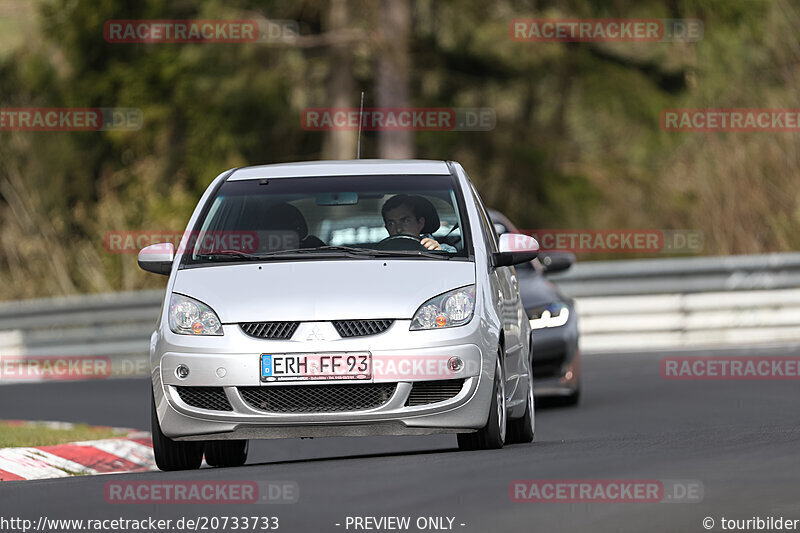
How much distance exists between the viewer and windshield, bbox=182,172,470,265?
9.62 meters

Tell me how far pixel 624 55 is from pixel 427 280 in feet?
66.4

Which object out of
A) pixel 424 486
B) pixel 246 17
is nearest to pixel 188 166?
pixel 246 17

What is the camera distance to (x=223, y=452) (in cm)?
986

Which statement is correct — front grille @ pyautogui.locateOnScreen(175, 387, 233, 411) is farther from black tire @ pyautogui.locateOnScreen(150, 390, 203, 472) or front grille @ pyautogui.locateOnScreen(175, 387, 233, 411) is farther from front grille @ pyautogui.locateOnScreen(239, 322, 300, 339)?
front grille @ pyautogui.locateOnScreen(239, 322, 300, 339)

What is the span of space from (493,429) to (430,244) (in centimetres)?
112

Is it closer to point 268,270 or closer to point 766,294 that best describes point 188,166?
point 766,294

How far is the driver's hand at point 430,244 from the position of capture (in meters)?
9.59

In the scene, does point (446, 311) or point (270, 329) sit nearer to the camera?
point (270, 329)
